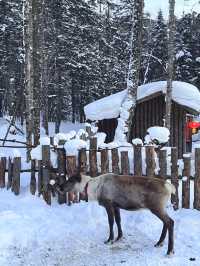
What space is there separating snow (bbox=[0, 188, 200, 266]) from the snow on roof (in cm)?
938

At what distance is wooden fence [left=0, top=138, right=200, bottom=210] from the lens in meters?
9.03

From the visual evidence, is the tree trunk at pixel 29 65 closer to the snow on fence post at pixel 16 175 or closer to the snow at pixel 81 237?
the snow on fence post at pixel 16 175

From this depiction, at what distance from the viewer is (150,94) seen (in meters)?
18.6

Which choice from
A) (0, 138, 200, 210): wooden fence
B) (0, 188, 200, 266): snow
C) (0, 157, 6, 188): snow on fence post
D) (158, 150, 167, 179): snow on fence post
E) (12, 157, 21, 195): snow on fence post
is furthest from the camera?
(0, 157, 6, 188): snow on fence post

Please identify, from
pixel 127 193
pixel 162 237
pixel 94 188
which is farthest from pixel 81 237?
pixel 162 237

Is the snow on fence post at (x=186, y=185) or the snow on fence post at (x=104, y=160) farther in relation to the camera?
the snow on fence post at (x=104, y=160)

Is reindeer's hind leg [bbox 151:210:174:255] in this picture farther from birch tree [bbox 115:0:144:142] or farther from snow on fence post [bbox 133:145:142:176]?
birch tree [bbox 115:0:144:142]

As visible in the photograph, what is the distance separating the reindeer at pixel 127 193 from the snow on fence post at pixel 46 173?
1.55 meters

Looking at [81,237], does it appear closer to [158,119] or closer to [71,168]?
[71,168]

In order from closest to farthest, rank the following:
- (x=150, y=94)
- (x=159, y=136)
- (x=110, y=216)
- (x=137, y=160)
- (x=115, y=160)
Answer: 1. (x=110, y=216)
2. (x=137, y=160)
3. (x=115, y=160)
4. (x=159, y=136)
5. (x=150, y=94)

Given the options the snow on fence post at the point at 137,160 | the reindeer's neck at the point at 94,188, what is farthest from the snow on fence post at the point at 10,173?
the reindeer's neck at the point at 94,188

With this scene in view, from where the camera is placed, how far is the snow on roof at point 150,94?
1798 cm

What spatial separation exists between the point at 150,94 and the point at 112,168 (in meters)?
9.56

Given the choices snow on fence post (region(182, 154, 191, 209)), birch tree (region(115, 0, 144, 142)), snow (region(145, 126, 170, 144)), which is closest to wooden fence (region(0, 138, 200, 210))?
snow on fence post (region(182, 154, 191, 209))
